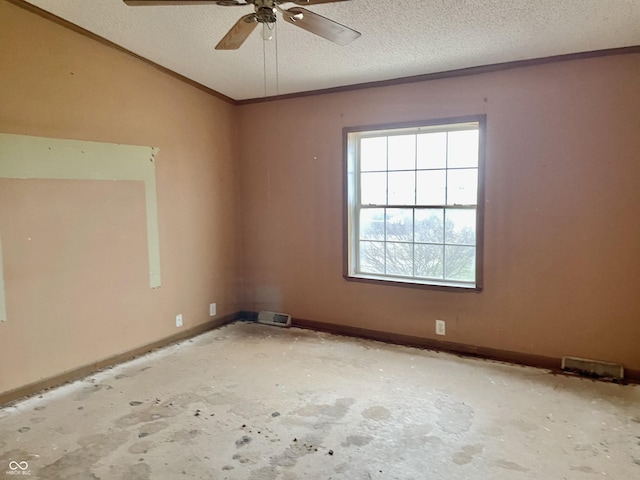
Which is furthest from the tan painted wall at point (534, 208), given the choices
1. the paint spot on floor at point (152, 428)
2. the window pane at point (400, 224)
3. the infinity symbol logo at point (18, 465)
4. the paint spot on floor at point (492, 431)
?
the infinity symbol logo at point (18, 465)

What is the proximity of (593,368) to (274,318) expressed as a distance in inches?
116

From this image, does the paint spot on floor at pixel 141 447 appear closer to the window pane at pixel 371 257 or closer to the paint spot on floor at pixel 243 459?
the paint spot on floor at pixel 243 459

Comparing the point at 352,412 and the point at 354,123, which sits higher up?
the point at 354,123

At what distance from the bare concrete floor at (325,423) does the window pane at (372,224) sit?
118 centimetres

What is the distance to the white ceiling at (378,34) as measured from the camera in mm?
2580

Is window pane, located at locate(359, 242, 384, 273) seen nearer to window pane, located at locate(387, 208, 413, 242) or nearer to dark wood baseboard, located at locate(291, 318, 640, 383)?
window pane, located at locate(387, 208, 413, 242)

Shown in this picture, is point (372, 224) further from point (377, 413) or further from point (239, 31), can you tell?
point (239, 31)

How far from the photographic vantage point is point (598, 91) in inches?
120

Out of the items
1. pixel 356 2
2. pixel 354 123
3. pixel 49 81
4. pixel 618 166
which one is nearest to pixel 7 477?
pixel 49 81

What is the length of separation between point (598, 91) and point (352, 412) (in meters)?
2.87

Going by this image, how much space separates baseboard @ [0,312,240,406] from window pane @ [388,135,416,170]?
97.9 inches

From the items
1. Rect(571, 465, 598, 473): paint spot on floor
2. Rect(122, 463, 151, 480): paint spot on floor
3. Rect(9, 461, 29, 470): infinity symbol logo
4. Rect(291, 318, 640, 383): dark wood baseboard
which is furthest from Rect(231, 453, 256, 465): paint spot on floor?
Rect(291, 318, 640, 383): dark wood baseboard

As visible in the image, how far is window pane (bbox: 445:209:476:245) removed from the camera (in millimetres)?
3625

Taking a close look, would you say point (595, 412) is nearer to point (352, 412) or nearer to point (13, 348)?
point (352, 412)
